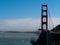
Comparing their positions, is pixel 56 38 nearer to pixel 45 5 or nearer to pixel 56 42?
pixel 56 42

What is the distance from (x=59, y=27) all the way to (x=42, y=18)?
64.1 feet

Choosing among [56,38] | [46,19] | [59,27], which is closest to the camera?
[56,38]

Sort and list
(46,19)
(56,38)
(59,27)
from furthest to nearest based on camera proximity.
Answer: (46,19)
(59,27)
(56,38)

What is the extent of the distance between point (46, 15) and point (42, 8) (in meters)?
1.62

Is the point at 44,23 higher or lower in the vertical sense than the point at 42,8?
lower

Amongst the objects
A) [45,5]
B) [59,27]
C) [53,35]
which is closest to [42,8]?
[45,5]

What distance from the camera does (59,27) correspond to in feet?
53.2

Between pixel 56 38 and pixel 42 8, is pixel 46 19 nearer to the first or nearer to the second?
pixel 42 8

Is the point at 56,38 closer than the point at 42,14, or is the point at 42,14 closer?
the point at 56,38

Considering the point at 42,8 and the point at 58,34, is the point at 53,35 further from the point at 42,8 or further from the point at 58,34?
the point at 42,8

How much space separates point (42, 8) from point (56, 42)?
26.1 metres

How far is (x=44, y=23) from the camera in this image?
35938 millimetres

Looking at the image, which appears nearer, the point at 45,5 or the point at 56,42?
the point at 56,42

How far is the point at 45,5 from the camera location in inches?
1431
